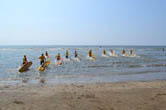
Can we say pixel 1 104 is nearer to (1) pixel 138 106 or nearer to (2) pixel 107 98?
(2) pixel 107 98

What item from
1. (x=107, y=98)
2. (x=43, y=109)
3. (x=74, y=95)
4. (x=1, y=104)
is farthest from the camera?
(x=74, y=95)

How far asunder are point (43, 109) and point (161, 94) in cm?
494

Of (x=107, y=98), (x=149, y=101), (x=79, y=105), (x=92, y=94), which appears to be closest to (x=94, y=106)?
(x=79, y=105)

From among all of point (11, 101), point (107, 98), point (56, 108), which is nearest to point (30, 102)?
point (11, 101)

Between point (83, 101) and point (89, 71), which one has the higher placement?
point (83, 101)

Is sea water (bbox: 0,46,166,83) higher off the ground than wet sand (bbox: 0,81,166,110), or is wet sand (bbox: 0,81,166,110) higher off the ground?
wet sand (bbox: 0,81,166,110)

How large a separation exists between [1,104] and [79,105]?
2.81 metres

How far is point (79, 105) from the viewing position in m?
5.15

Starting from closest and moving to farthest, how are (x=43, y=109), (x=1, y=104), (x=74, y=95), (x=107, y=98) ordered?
(x=43, y=109), (x=1, y=104), (x=107, y=98), (x=74, y=95)

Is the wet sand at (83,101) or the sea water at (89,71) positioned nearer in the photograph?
the wet sand at (83,101)

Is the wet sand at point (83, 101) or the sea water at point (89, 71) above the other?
the wet sand at point (83, 101)

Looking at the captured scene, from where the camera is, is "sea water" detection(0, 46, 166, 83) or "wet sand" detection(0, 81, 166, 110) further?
"sea water" detection(0, 46, 166, 83)

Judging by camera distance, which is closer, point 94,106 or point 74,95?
point 94,106

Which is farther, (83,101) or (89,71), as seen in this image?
(89,71)
